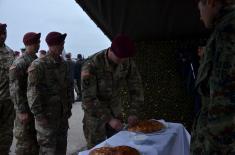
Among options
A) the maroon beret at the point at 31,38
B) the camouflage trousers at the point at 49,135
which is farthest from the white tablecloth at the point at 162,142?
the maroon beret at the point at 31,38

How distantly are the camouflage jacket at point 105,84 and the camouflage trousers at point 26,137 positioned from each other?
1273mm

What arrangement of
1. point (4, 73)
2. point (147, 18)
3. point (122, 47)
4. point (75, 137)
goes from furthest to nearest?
point (75, 137)
point (4, 73)
point (147, 18)
point (122, 47)

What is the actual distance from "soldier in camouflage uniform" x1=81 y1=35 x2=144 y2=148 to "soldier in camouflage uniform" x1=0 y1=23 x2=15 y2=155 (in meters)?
1.90

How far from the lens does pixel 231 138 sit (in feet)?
6.19

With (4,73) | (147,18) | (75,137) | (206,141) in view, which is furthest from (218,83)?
(75,137)

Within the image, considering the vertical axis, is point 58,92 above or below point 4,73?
below

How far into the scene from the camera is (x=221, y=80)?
6.12 ft

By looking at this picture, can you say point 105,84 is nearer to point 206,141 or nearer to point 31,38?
point 31,38

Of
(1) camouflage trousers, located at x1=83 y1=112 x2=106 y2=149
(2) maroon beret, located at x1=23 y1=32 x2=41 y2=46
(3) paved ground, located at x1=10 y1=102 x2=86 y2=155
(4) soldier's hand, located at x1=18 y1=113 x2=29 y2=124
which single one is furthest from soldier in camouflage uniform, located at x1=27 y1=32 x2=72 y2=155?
(3) paved ground, located at x1=10 y1=102 x2=86 y2=155

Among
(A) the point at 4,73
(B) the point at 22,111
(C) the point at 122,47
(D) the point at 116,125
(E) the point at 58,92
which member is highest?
(C) the point at 122,47

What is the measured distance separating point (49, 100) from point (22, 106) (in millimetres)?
479

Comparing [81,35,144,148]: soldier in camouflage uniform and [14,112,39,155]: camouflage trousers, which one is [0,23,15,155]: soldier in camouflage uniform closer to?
[14,112,39,155]: camouflage trousers

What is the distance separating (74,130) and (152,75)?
304 centimetres

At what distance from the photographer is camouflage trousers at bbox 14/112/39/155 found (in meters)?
4.88
